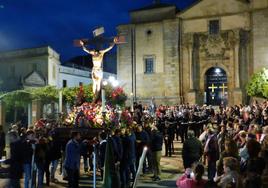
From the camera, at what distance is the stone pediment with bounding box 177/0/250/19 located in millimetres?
35878

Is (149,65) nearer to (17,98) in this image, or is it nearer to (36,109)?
(17,98)

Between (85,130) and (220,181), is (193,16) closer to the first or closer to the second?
(85,130)

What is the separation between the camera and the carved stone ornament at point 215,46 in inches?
1439

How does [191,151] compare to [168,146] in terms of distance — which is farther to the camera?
[168,146]

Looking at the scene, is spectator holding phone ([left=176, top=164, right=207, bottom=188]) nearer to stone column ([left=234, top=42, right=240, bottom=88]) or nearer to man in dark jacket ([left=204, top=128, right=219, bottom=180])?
man in dark jacket ([left=204, top=128, right=219, bottom=180])

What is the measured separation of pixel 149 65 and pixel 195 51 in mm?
4768

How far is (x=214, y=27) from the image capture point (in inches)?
1452

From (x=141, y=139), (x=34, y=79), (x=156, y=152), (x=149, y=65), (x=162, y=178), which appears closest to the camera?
(x=141, y=139)

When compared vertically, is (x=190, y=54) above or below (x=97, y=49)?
above

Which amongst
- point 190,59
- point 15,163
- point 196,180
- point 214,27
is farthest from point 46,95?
point 196,180

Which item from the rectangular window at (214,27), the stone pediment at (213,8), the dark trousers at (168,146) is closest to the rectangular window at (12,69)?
the stone pediment at (213,8)

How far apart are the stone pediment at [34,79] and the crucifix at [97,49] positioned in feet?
96.7

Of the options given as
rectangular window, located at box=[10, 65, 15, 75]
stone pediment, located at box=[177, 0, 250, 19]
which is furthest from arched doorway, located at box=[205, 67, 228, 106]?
rectangular window, located at box=[10, 65, 15, 75]

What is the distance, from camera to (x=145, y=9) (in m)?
40.1
